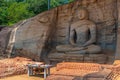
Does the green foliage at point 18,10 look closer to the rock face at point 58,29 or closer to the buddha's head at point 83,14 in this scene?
the rock face at point 58,29

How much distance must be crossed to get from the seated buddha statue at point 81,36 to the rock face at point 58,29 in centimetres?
26

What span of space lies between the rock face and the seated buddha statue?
10.2 inches

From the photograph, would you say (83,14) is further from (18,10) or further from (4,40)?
(18,10)

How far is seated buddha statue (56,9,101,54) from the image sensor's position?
9.72m

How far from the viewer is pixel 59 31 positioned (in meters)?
11.2

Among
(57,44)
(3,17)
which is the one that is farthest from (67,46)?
(3,17)

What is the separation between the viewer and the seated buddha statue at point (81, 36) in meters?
9.72

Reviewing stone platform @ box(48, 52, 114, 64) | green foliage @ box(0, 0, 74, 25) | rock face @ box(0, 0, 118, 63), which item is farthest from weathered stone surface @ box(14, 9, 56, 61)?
green foliage @ box(0, 0, 74, 25)

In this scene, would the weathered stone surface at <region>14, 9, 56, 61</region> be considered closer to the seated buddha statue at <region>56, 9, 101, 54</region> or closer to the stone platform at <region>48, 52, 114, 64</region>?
the stone platform at <region>48, 52, 114, 64</region>

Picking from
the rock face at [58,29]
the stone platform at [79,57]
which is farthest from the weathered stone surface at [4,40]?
the stone platform at [79,57]

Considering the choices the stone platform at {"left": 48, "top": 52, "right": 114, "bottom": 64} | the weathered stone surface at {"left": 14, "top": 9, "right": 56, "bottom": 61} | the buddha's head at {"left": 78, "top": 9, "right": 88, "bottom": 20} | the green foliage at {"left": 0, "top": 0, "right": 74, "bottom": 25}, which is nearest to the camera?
the stone platform at {"left": 48, "top": 52, "right": 114, "bottom": 64}

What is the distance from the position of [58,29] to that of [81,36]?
1352 millimetres

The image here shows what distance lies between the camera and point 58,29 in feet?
36.8

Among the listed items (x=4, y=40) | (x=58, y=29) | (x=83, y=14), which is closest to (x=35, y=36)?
(x=58, y=29)
